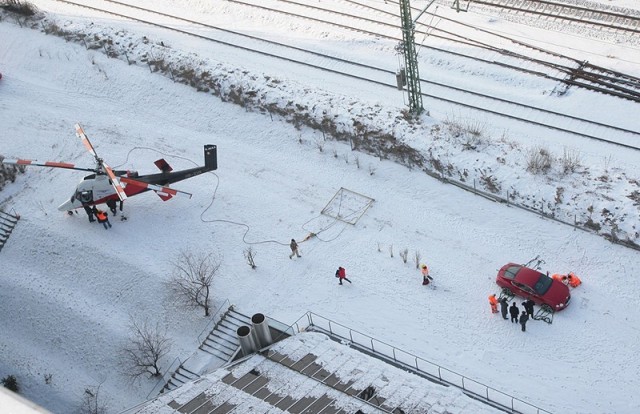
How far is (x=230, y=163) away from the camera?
3712 cm

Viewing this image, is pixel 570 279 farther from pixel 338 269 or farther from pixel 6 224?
pixel 6 224

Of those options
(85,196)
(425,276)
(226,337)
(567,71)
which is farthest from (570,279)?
(85,196)

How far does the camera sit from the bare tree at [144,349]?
28344mm

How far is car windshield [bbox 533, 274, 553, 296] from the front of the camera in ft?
92.1

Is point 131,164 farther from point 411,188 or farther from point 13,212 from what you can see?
point 411,188

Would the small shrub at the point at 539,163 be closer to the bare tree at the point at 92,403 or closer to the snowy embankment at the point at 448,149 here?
the snowy embankment at the point at 448,149

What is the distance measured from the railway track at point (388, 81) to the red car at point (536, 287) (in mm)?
9386

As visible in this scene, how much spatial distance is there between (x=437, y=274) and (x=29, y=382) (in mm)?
17350

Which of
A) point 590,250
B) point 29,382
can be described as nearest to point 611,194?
point 590,250

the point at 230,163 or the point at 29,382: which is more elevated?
the point at 230,163

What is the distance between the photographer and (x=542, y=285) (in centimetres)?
2825

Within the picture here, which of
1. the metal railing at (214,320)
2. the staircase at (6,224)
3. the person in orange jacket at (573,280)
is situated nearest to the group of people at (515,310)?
the person in orange jacket at (573,280)

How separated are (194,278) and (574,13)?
27063 millimetres

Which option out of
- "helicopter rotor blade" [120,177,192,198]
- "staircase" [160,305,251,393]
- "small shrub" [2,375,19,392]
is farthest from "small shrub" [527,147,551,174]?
"small shrub" [2,375,19,392]
